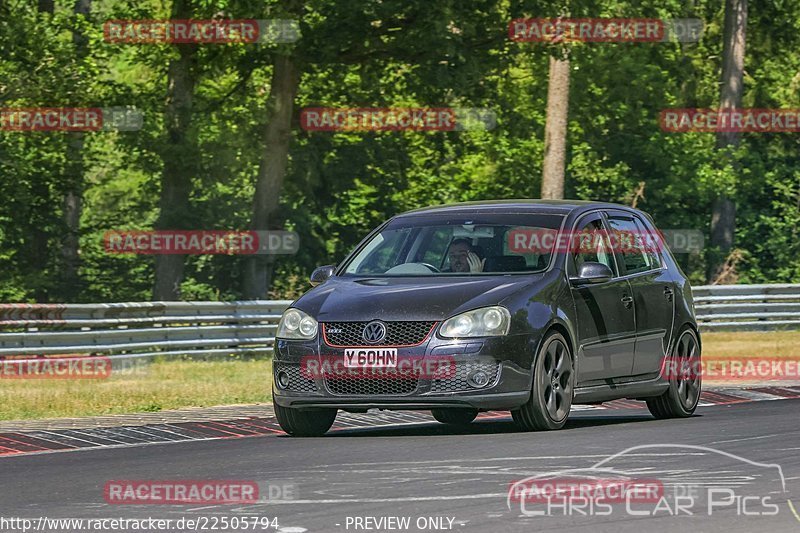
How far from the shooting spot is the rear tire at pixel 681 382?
14.7 meters

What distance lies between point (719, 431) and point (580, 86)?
117 feet

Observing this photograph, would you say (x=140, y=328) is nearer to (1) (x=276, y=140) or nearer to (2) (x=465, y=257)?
(1) (x=276, y=140)

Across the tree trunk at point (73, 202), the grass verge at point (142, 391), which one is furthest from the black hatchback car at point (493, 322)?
the tree trunk at point (73, 202)

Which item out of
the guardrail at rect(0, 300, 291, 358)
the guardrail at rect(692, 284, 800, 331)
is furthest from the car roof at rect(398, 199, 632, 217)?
the guardrail at rect(692, 284, 800, 331)

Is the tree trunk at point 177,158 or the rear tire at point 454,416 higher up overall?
the tree trunk at point 177,158

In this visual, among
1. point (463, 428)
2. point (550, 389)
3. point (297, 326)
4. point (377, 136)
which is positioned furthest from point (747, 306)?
point (297, 326)

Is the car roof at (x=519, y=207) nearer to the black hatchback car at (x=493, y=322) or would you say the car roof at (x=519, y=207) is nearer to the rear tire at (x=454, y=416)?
the black hatchback car at (x=493, y=322)

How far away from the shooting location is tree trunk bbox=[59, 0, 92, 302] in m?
34.5

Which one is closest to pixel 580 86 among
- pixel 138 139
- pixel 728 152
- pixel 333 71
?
pixel 728 152

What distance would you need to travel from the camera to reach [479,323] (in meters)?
12.3

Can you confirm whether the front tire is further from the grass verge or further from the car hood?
the grass verge

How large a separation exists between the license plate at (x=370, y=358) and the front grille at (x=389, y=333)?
0.16 ft

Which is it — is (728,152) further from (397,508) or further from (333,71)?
(397,508)

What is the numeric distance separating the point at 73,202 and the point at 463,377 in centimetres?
3707
